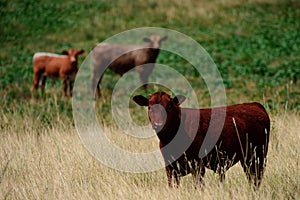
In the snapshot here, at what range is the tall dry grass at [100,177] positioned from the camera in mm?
5516

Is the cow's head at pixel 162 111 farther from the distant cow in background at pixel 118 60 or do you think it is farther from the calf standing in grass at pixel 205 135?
the distant cow in background at pixel 118 60

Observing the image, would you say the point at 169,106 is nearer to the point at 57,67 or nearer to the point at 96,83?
the point at 96,83

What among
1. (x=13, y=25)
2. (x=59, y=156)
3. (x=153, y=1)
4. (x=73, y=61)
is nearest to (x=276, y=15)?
(x=153, y=1)

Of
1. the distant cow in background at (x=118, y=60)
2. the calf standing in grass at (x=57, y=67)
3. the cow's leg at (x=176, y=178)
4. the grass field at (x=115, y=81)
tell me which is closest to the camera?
the cow's leg at (x=176, y=178)

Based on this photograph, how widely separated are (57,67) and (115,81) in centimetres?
226

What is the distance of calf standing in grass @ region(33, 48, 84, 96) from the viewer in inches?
694

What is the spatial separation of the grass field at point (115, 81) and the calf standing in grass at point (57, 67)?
491 millimetres

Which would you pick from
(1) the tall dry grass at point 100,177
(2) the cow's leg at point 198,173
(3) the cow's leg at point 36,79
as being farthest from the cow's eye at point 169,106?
(3) the cow's leg at point 36,79

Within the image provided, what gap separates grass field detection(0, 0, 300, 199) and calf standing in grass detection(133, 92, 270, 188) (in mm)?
206

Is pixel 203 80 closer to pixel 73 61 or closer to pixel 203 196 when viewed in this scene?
pixel 73 61

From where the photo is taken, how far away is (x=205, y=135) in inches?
227

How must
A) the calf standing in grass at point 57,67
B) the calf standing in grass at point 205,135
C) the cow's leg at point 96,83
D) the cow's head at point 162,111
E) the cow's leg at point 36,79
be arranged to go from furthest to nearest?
the cow's leg at point 36,79, the calf standing in grass at point 57,67, the cow's leg at point 96,83, the calf standing in grass at point 205,135, the cow's head at point 162,111

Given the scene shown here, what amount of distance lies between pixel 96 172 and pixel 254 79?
37.6 ft

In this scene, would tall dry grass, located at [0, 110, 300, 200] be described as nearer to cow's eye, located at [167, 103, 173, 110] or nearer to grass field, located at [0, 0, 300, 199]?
grass field, located at [0, 0, 300, 199]
